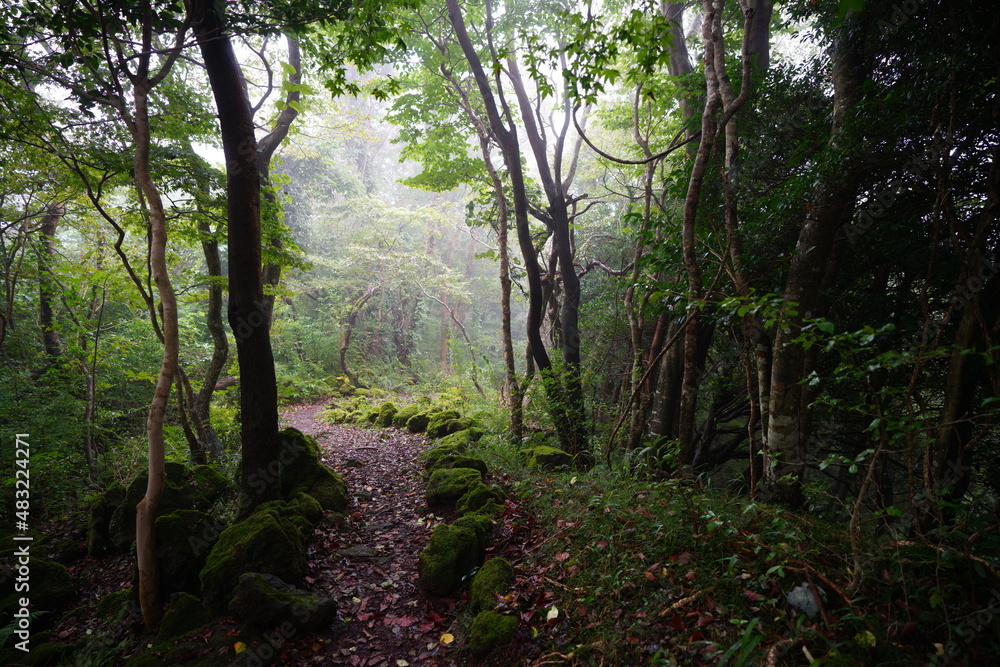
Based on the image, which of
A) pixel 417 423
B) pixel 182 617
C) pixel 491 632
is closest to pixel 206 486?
pixel 182 617

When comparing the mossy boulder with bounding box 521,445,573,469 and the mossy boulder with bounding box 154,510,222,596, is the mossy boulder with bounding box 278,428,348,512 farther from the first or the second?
the mossy boulder with bounding box 521,445,573,469

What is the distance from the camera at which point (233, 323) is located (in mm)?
4895

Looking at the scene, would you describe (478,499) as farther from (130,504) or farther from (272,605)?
(130,504)

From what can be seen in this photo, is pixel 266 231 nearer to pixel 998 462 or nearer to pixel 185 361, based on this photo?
pixel 185 361

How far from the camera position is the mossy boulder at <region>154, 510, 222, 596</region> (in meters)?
4.38

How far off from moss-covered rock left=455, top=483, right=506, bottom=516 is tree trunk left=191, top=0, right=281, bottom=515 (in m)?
2.27

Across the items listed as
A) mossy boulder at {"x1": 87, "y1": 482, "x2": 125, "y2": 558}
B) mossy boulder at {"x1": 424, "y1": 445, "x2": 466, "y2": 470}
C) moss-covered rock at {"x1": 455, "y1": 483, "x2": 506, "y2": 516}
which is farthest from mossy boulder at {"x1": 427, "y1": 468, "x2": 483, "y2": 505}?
mossy boulder at {"x1": 87, "y1": 482, "x2": 125, "y2": 558}

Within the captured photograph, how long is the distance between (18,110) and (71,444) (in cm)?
506

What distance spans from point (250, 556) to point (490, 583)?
2.27 m

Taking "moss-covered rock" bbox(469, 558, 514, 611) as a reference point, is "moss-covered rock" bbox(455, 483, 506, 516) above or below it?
above

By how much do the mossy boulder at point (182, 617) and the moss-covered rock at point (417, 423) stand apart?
23.6 ft

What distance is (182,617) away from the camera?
3.90 m

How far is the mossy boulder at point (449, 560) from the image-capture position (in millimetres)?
4250

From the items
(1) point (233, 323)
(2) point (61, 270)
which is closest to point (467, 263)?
(2) point (61, 270)
